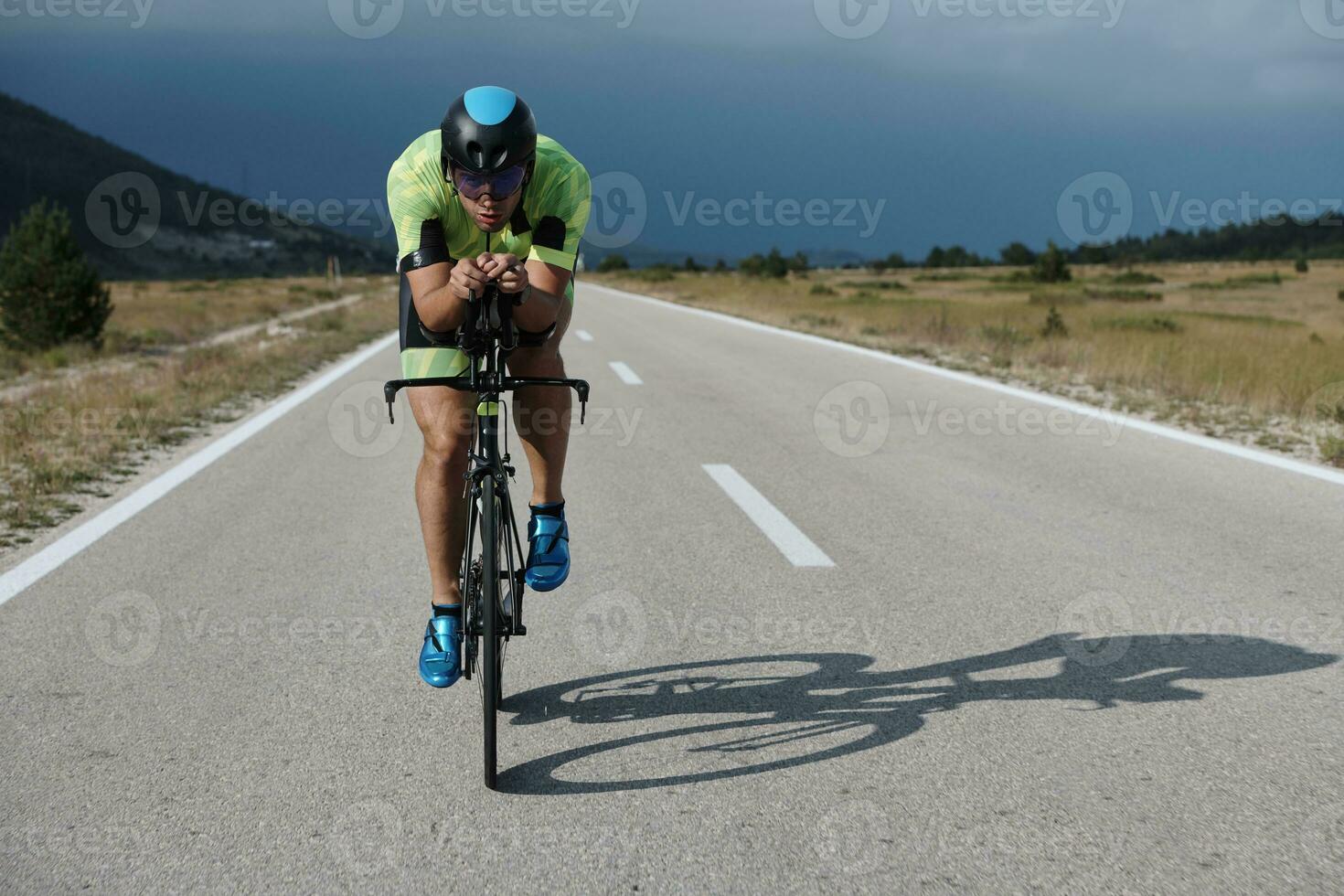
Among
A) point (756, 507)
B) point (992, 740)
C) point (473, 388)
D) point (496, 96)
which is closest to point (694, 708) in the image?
point (992, 740)

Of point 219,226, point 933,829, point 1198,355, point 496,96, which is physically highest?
point 219,226

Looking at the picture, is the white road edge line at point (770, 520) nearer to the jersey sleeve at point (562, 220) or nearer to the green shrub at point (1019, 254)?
the jersey sleeve at point (562, 220)

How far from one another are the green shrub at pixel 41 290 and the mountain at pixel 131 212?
218ft

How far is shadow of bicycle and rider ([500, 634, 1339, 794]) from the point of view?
317 cm

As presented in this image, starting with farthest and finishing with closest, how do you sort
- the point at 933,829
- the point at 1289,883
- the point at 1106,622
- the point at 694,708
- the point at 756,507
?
1. the point at 756,507
2. the point at 1106,622
3. the point at 694,708
4. the point at 933,829
5. the point at 1289,883

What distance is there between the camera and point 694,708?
358 centimetres

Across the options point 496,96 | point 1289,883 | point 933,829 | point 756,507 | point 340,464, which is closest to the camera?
point 1289,883

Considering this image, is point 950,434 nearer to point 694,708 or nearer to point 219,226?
point 694,708

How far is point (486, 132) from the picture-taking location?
288 centimetres

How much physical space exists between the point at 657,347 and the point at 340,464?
1024 centimetres
